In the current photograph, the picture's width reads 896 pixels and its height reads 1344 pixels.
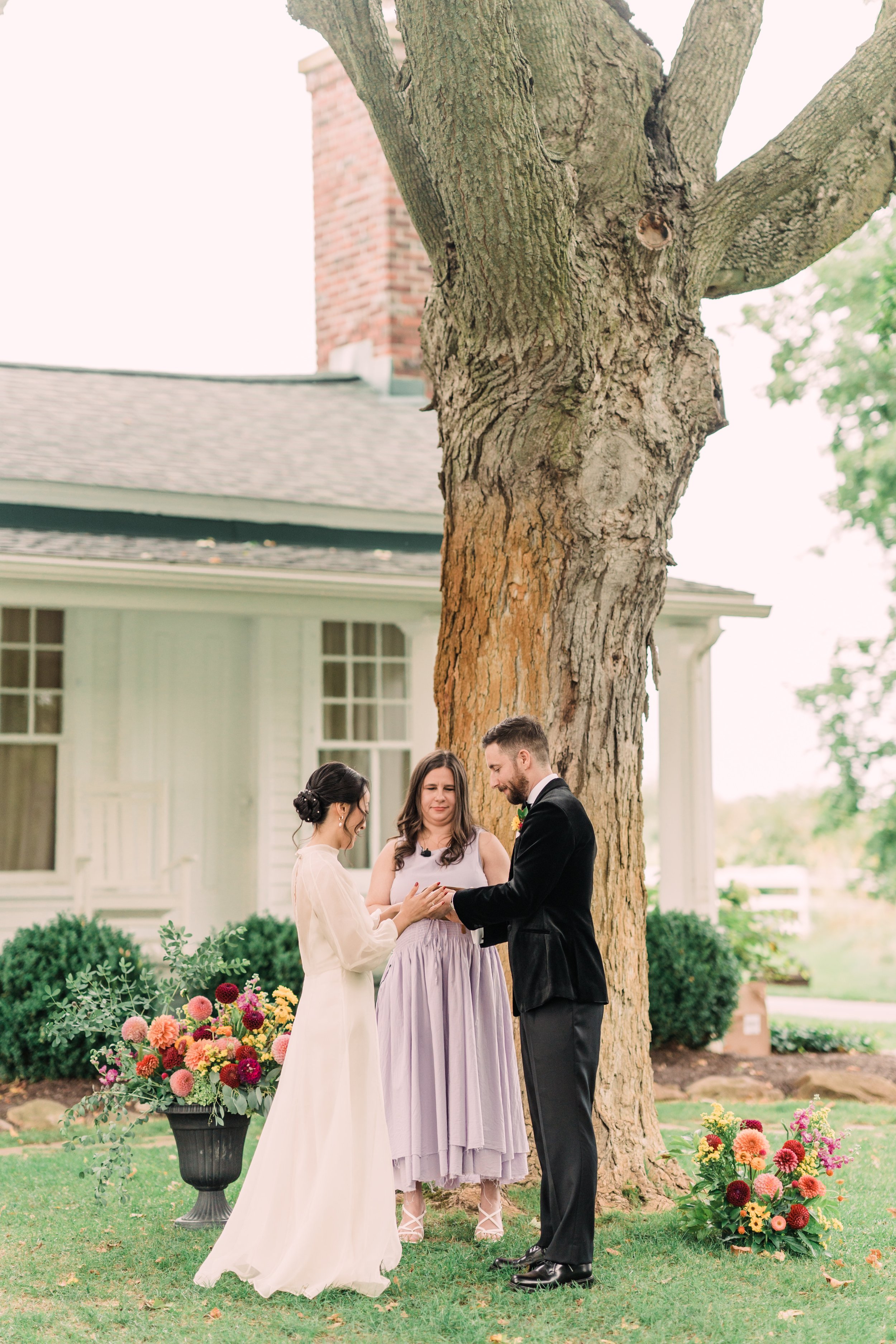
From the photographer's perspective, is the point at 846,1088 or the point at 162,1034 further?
the point at 846,1088

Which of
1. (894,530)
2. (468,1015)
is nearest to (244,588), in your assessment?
(468,1015)

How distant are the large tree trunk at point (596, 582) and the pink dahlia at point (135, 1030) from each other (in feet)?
5.55

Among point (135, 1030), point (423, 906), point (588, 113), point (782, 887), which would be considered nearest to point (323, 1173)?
point (423, 906)

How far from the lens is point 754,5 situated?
6812 mm

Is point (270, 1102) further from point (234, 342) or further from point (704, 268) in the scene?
point (234, 342)

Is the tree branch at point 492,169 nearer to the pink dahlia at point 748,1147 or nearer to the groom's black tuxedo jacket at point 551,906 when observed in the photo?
the groom's black tuxedo jacket at point 551,906

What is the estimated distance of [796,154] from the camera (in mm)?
6441

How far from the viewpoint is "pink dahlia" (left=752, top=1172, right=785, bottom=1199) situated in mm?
5312

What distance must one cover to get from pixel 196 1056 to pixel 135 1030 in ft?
0.98

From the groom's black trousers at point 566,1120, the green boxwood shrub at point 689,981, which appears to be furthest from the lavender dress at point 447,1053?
the green boxwood shrub at point 689,981

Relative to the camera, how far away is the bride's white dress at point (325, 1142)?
15.7 feet

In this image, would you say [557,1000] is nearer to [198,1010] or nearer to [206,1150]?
[198,1010]

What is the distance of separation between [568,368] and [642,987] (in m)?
2.73

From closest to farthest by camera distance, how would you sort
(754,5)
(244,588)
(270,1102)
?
(270,1102) → (754,5) → (244,588)
